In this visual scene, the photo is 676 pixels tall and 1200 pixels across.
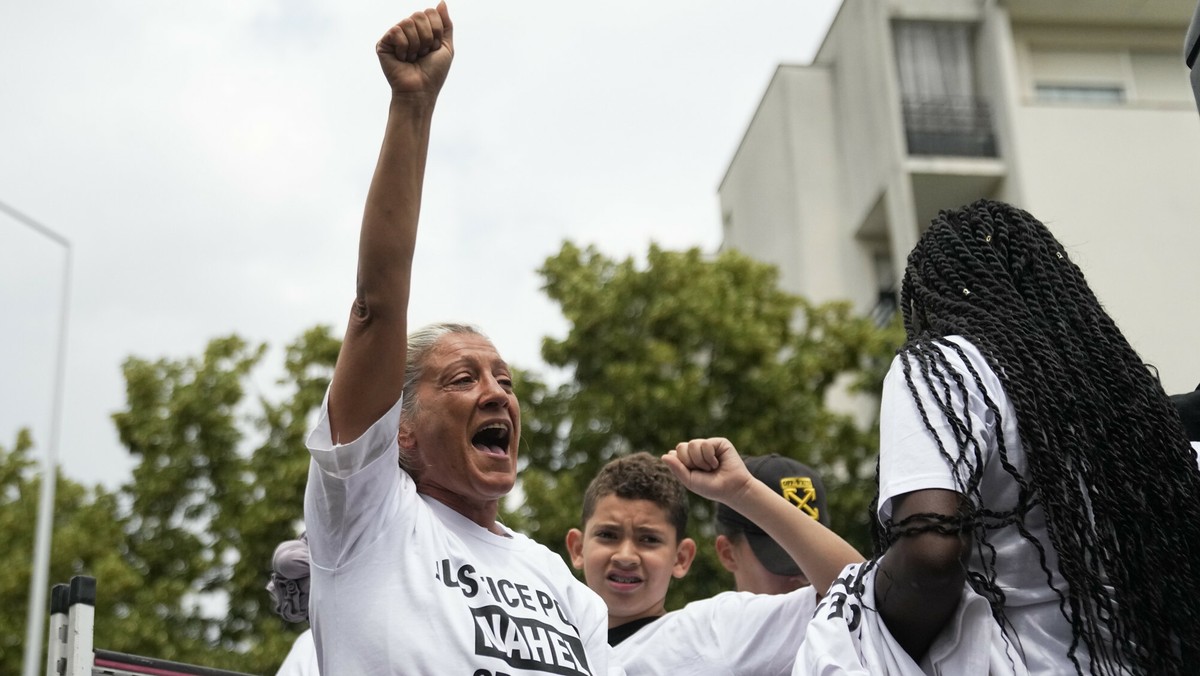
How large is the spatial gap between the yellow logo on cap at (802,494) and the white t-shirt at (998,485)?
1.59 m

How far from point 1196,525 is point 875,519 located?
0.60 m

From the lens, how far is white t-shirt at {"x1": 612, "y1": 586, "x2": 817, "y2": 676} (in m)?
3.73

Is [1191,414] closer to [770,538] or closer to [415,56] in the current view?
[770,538]

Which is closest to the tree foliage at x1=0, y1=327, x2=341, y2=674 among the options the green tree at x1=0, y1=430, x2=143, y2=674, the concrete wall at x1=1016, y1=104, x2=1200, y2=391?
the green tree at x1=0, y1=430, x2=143, y2=674

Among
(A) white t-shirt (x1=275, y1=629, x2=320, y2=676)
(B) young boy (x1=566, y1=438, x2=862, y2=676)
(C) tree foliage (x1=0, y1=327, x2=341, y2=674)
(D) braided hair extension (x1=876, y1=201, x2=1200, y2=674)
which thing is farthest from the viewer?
(C) tree foliage (x1=0, y1=327, x2=341, y2=674)

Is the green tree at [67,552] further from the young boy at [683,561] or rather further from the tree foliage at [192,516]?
the young boy at [683,561]

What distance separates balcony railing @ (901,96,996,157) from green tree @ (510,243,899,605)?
476 cm

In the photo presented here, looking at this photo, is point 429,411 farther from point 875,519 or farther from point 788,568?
point 788,568

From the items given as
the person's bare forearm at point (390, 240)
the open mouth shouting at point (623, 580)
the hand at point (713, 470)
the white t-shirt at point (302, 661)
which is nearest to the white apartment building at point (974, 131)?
the open mouth shouting at point (623, 580)

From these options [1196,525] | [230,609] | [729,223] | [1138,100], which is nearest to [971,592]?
[1196,525]

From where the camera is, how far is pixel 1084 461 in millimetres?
2639

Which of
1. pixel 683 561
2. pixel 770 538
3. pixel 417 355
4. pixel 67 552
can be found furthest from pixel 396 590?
pixel 67 552

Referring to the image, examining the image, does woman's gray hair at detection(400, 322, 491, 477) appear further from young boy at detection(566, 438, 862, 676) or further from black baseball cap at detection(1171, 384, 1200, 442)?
black baseball cap at detection(1171, 384, 1200, 442)

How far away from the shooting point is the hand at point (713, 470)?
341 cm
